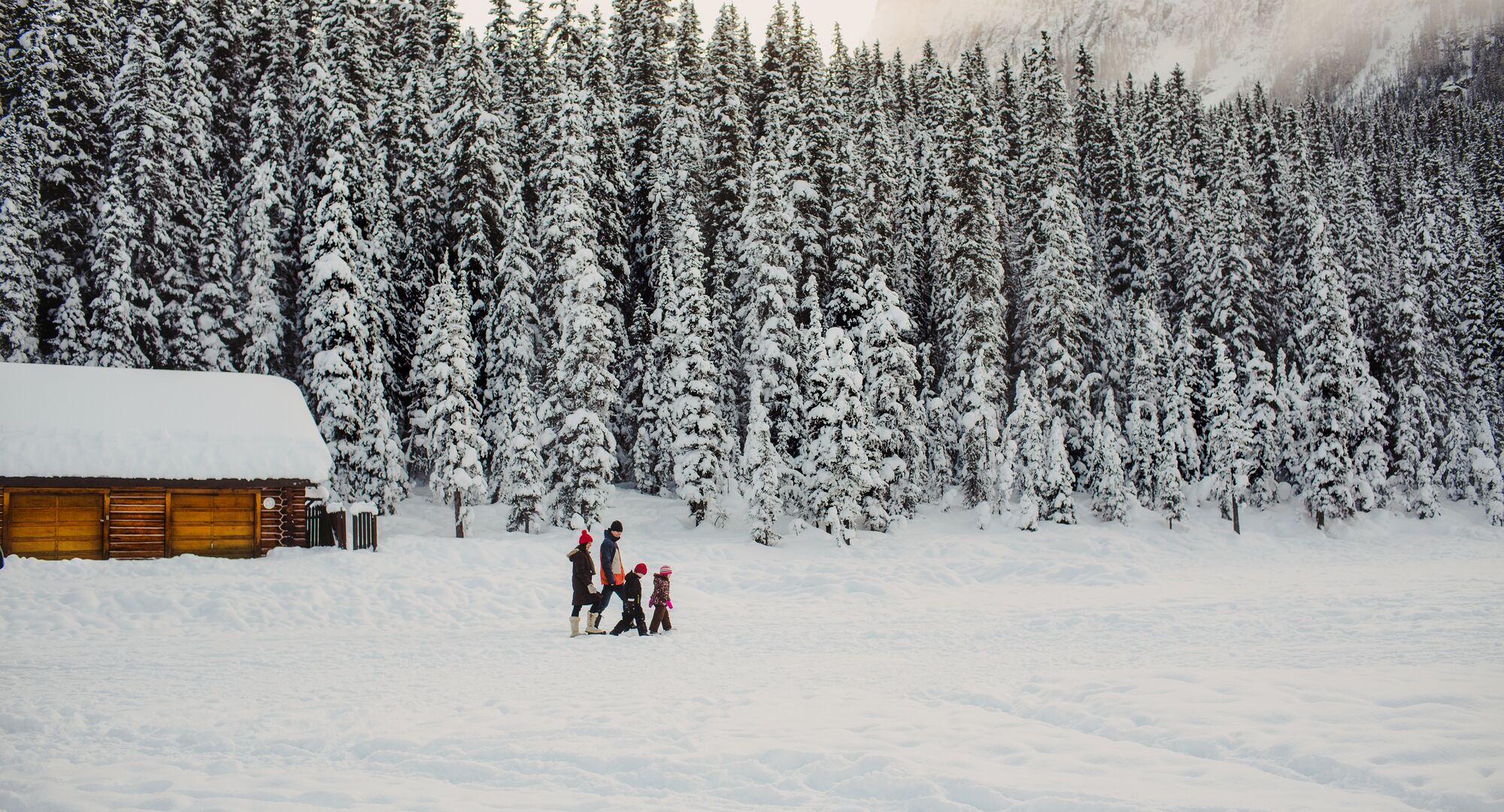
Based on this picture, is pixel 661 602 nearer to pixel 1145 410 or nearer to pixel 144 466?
pixel 144 466

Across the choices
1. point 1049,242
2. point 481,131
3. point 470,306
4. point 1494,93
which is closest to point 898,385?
point 1049,242

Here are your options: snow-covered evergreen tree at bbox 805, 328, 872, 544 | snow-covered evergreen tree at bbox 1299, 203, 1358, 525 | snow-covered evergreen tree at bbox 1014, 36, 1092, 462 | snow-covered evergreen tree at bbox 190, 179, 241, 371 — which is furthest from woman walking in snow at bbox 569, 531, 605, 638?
snow-covered evergreen tree at bbox 1299, 203, 1358, 525

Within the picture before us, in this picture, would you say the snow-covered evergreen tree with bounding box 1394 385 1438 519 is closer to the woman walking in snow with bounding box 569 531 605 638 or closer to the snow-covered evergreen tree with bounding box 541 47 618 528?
the snow-covered evergreen tree with bounding box 541 47 618 528

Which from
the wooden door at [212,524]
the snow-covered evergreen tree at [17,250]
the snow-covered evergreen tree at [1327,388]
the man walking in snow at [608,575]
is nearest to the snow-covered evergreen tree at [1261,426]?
the snow-covered evergreen tree at [1327,388]

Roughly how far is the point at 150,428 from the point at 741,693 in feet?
68.5

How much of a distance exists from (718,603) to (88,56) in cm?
3785

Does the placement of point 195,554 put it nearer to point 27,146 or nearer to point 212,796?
point 212,796

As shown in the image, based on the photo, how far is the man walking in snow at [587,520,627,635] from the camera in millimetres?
14898

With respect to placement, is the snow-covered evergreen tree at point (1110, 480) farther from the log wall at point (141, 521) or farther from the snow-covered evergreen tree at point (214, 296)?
the snow-covered evergreen tree at point (214, 296)

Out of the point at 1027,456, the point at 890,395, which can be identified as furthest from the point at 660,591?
the point at 1027,456

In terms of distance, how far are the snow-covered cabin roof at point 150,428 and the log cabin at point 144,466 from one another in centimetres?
3

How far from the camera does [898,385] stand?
3225 cm

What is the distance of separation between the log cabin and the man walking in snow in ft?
43.4

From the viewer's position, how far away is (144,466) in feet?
73.3
